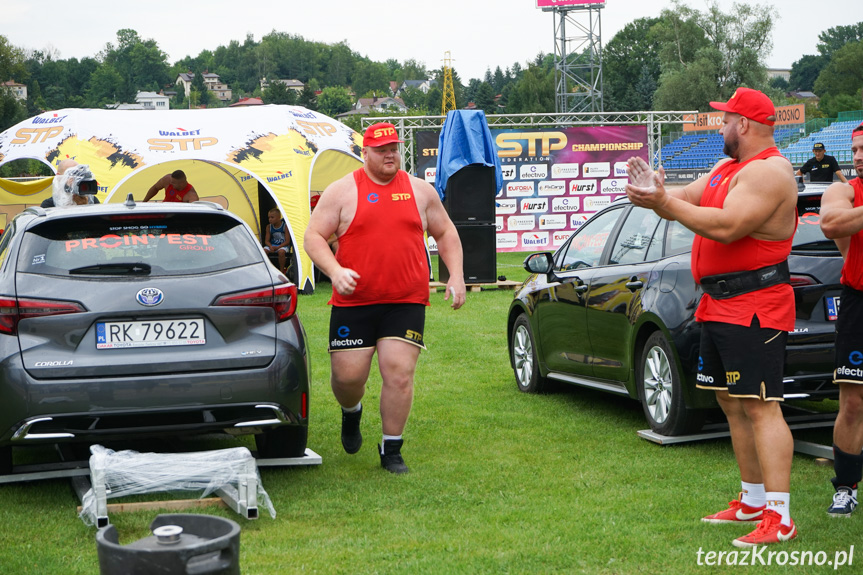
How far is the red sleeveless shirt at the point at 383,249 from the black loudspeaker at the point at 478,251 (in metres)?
11.1

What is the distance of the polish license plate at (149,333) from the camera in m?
5.01

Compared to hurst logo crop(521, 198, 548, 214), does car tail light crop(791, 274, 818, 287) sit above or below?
above

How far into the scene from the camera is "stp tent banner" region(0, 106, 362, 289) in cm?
1634

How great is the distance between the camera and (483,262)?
17094mm

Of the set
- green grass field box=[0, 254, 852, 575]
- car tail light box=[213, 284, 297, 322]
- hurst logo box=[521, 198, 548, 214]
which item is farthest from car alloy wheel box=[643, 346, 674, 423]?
hurst logo box=[521, 198, 548, 214]

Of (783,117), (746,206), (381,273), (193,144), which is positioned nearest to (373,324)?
(381,273)

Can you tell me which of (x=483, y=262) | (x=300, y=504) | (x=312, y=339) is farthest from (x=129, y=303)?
(x=483, y=262)

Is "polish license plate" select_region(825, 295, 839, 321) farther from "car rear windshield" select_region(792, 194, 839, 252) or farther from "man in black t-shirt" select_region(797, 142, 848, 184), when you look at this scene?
"man in black t-shirt" select_region(797, 142, 848, 184)

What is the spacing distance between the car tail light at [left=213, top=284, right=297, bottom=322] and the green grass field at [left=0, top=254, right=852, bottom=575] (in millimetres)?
966

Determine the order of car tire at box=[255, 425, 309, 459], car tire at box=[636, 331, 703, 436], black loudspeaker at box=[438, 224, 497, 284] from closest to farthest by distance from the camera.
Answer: car tire at box=[255, 425, 309, 459]
car tire at box=[636, 331, 703, 436]
black loudspeaker at box=[438, 224, 497, 284]

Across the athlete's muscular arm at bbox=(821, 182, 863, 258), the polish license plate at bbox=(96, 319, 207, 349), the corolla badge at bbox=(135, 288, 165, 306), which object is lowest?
the polish license plate at bbox=(96, 319, 207, 349)

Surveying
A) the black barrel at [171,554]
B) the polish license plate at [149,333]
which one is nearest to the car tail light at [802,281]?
the polish license plate at [149,333]

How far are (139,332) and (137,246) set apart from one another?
0.54 metres

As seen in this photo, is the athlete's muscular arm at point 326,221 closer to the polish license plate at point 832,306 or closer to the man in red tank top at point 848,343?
the man in red tank top at point 848,343
